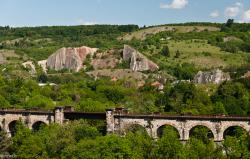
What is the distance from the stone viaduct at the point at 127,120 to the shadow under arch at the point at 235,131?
67 cm

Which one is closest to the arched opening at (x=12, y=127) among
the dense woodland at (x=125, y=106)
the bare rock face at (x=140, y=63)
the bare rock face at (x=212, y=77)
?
the dense woodland at (x=125, y=106)

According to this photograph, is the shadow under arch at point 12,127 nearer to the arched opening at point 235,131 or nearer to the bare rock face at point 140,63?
the arched opening at point 235,131

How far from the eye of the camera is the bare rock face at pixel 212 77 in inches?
6496

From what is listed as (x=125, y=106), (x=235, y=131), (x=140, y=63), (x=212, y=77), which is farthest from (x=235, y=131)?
(x=140, y=63)

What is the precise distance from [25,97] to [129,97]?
1019 inches

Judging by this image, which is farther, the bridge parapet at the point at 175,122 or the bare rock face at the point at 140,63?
the bare rock face at the point at 140,63

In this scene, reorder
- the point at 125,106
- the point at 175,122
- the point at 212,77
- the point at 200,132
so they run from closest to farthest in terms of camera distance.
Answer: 1. the point at 200,132
2. the point at 175,122
3. the point at 125,106
4. the point at 212,77

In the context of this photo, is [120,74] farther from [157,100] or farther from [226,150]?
[226,150]

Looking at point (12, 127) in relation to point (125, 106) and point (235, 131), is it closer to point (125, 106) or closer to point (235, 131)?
point (125, 106)

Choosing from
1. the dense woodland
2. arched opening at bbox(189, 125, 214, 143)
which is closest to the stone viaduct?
arched opening at bbox(189, 125, 214, 143)

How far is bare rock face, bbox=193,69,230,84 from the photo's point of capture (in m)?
165

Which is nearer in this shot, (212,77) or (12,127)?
(12,127)

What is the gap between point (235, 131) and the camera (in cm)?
8831

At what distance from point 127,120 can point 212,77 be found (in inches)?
3202
